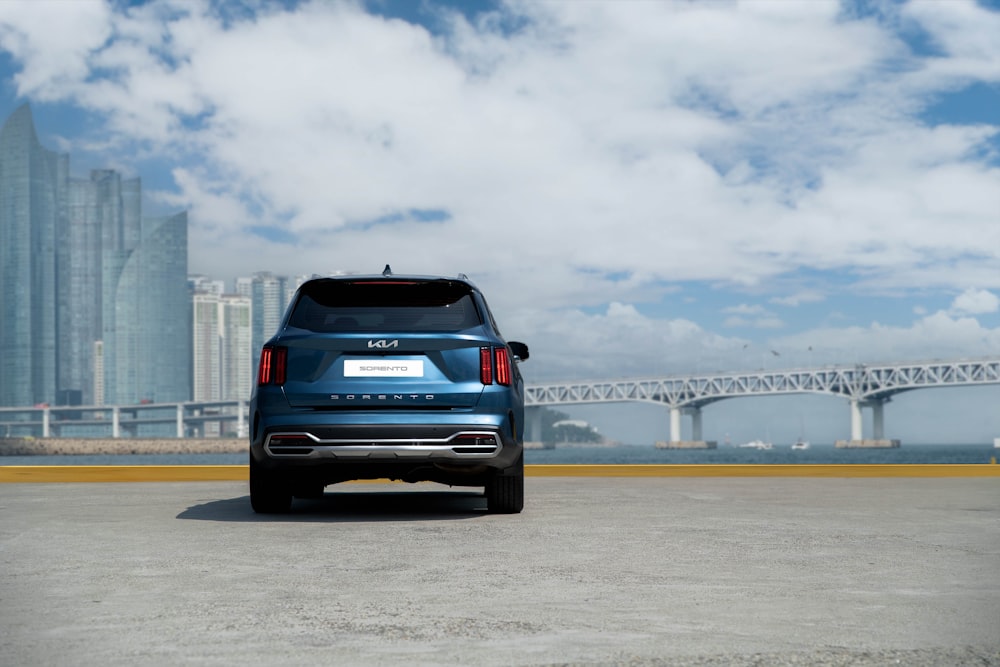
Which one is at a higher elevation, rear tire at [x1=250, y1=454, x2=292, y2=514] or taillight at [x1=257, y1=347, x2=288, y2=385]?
taillight at [x1=257, y1=347, x2=288, y2=385]

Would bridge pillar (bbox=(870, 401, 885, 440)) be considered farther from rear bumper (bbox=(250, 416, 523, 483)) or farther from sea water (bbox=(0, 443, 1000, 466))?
rear bumper (bbox=(250, 416, 523, 483))

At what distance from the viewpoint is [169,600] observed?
5473mm

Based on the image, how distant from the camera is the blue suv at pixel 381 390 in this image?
891 cm

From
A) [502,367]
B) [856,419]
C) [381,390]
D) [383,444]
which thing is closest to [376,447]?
[383,444]

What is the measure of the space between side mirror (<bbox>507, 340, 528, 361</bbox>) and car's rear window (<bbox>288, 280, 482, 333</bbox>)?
953 mm

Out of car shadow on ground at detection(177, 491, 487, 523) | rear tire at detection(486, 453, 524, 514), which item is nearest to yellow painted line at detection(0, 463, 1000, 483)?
car shadow on ground at detection(177, 491, 487, 523)

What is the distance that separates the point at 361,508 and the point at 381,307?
256cm

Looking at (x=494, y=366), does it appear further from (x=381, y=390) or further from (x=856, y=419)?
(x=856, y=419)

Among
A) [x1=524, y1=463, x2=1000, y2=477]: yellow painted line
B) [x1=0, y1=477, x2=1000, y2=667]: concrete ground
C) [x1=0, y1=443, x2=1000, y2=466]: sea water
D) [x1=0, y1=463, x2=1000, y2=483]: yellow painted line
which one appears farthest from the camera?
[x1=0, y1=443, x2=1000, y2=466]: sea water

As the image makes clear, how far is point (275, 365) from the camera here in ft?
29.7

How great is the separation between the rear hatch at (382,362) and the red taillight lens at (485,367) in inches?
1.4

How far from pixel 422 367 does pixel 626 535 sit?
2.03m

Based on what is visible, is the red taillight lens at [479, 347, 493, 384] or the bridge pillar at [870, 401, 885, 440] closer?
the red taillight lens at [479, 347, 493, 384]

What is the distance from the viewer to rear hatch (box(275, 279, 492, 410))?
A: 8.96 meters
